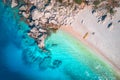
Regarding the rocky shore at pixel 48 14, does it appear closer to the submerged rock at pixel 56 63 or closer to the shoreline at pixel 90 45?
the shoreline at pixel 90 45

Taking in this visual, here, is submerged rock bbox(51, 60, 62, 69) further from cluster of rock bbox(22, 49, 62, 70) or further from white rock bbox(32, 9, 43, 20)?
white rock bbox(32, 9, 43, 20)

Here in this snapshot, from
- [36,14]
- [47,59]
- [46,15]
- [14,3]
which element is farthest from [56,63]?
[14,3]

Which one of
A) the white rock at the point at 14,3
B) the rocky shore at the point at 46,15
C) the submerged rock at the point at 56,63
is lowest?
the submerged rock at the point at 56,63

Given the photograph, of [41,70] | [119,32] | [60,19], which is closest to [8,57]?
[41,70]

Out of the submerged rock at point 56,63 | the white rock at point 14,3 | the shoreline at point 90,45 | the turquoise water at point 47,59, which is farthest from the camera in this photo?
the white rock at point 14,3

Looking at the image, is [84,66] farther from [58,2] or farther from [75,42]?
[58,2]

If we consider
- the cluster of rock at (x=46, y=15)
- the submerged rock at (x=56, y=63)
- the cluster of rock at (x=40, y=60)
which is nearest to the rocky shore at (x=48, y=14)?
the cluster of rock at (x=46, y=15)

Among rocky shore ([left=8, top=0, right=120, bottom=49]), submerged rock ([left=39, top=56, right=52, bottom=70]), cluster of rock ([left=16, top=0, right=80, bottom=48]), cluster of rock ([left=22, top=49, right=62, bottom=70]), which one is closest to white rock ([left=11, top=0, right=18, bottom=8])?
rocky shore ([left=8, top=0, right=120, bottom=49])
